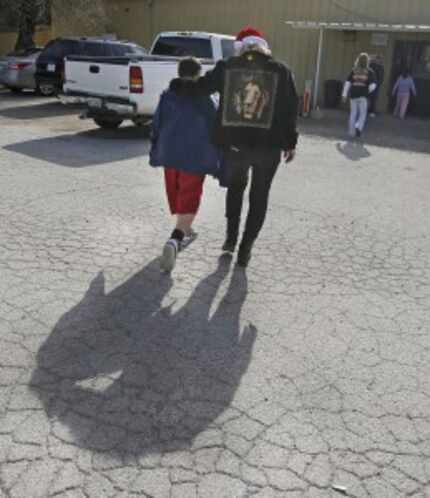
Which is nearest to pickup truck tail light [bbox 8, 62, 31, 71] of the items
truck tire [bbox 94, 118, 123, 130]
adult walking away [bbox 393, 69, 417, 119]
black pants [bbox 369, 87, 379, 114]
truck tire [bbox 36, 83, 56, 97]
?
truck tire [bbox 36, 83, 56, 97]

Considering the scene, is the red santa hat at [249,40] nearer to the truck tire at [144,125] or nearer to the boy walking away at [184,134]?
the boy walking away at [184,134]

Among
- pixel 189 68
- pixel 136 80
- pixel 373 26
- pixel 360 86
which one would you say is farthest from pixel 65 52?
pixel 189 68

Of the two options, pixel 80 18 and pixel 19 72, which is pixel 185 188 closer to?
pixel 19 72

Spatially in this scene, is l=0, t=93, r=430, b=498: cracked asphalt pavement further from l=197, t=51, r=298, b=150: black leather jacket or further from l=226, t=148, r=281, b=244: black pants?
l=197, t=51, r=298, b=150: black leather jacket

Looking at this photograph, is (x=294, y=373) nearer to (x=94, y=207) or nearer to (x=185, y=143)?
(x=185, y=143)

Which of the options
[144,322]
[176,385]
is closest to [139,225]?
[144,322]

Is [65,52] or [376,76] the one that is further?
[376,76]

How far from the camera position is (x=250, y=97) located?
169 inches

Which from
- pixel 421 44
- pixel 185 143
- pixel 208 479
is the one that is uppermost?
pixel 421 44

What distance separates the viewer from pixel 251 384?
126 inches

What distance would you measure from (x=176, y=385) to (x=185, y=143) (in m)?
2.22

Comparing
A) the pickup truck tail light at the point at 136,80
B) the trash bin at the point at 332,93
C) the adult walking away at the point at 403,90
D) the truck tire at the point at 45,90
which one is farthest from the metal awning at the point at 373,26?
the pickup truck tail light at the point at 136,80

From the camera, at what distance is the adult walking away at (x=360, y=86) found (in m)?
11.9

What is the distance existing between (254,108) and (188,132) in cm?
63
